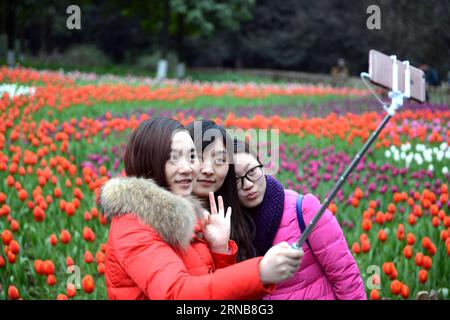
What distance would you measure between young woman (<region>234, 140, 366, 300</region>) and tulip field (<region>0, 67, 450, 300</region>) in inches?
21.4

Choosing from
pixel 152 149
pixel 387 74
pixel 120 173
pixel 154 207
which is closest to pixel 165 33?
pixel 120 173

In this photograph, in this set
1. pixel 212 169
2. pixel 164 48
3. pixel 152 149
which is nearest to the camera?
pixel 152 149

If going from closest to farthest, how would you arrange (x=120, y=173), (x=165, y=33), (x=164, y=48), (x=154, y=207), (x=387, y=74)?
(x=387, y=74)
(x=154, y=207)
(x=120, y=173)
(x=164, y=48)
(x=165, y=33)

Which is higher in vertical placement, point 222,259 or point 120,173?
point 120,173

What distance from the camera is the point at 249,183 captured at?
2174 millimetres

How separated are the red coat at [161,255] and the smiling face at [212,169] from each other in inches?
7.8

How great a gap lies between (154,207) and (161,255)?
0.58 feet

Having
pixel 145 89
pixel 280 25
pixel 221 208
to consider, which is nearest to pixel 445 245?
pixel 221 208

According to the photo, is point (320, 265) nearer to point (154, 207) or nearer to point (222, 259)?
point (222, 259)

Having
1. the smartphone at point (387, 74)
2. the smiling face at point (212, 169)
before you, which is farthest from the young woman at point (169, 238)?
the smartphone at point (387, 74)

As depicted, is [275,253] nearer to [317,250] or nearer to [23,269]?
[317,250]

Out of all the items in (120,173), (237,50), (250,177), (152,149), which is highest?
(237,50)

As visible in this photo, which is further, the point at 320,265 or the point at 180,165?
the point at 320,265

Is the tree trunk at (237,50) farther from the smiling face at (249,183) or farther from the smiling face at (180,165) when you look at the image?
the smiling face at (180,165)
